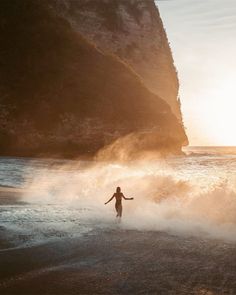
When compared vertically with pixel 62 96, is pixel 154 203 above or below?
below

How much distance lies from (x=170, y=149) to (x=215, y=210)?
226 feet

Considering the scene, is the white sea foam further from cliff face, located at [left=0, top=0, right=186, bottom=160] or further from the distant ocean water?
cliff face, located at [left=0, top=0, right=186, bottom=160]

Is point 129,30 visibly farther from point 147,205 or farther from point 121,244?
point 121,244

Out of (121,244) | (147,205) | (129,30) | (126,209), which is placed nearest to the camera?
(121,244)

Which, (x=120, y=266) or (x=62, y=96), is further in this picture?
(x=62, y=96)

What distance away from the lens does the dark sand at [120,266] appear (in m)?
8.51

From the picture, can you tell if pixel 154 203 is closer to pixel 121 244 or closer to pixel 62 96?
pixel 121 244

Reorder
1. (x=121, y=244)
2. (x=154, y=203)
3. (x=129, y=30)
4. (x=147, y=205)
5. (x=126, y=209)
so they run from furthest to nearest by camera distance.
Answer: (x=129, y=30)
(x=154, y=203)
(x=147, y=205)
(x=126, y=209)
(x=121, y=244)

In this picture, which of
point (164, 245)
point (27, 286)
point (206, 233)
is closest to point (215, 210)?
point (206, 233)

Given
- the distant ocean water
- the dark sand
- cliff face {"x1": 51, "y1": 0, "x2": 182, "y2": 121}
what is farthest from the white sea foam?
cliff face {"x1": 51, "y1": 0, "x2": 182, "y2": 121}

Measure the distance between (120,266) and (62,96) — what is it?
6510cm

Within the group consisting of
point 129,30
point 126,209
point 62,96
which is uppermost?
point 129,30

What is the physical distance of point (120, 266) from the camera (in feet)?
32.9

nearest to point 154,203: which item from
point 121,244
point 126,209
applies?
point 126,209
